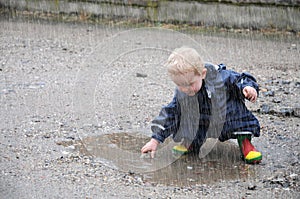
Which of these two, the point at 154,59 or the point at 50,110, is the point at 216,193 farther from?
the point at 154,59

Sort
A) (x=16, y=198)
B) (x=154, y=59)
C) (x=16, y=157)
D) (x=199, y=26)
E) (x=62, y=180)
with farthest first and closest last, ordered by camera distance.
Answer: (x=199, y=26), (x=154, y=59), (x=16, y=157), (x=62, y=180), (x=16, y=198)

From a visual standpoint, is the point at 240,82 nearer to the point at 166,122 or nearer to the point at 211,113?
the point at 211,113

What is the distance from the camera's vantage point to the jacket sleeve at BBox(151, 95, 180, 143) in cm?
388

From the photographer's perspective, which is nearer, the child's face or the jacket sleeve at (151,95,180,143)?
the child's face

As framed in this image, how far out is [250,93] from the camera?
144 inches

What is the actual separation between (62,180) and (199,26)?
507cm

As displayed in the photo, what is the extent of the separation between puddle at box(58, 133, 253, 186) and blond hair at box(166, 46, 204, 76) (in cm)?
58

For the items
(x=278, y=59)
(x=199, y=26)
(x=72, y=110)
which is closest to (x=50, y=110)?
(x=72, y=110)

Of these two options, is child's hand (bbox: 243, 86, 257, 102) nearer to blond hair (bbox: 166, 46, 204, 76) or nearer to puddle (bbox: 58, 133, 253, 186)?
blond hair (bbox: 166, 46, 204, 76)

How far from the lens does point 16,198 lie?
3.24m

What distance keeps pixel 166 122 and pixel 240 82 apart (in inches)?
20.6

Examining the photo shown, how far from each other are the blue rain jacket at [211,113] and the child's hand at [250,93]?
0.32ft

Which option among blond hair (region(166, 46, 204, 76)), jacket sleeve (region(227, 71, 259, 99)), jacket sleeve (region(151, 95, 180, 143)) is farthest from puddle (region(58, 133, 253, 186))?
blond hair (region(166, 46, 204, 76))

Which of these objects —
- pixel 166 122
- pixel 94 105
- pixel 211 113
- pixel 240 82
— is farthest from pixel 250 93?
pixel 94 105
